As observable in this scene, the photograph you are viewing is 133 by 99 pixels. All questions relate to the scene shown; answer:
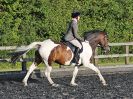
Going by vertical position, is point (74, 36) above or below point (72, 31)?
below

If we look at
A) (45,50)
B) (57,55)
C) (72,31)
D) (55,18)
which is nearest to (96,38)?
(72,31)

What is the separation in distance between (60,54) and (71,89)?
1.63 meters

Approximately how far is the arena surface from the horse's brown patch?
83 centimetres

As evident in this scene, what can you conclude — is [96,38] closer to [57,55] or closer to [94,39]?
[94,39]

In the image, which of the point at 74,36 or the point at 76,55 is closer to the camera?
the point at 74,36

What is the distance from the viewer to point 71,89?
16734 millimetres

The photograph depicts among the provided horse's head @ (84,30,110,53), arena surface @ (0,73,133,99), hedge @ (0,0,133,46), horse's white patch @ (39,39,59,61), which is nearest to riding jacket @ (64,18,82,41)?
horse's white patch @ (39,39,59,61)

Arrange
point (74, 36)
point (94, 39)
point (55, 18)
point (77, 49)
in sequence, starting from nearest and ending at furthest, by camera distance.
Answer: point (74, 36) < point (77, 49) < point (94, 39) < point (55, 18)

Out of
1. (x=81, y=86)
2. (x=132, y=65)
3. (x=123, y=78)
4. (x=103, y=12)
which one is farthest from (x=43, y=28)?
(x=81, y=86)

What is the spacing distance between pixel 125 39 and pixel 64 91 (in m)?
12.6

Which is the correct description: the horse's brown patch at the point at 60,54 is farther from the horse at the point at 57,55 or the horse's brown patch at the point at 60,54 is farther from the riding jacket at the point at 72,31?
the riding jacket at the point at 72,31

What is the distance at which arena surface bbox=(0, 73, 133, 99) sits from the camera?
595 inches

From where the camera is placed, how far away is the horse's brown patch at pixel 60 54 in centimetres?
1780

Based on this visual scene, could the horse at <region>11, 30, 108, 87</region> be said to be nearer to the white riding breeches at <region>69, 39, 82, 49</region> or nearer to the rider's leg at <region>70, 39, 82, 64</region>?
the rider's leg at <region>70, 39, 82, 64</region>
